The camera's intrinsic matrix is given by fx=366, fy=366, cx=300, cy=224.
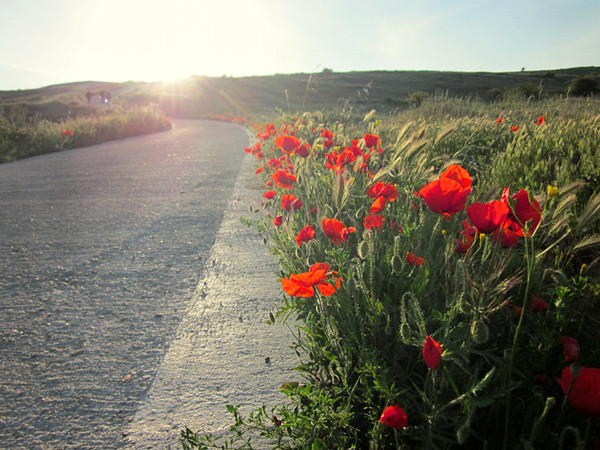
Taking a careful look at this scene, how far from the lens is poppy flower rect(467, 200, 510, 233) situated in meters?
1.04

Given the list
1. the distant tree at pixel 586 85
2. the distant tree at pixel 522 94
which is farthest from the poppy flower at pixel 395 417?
the distant tree at pixel 586 85

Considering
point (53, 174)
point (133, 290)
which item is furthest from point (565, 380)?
point (53, 174)

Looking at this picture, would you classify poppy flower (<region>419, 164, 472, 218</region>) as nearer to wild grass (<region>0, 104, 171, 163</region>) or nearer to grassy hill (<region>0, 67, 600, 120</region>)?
wild grass (<region>0, 104, 171, 163</region>)

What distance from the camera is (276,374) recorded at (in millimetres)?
1564

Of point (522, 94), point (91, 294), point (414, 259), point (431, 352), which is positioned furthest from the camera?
point (522, 94)

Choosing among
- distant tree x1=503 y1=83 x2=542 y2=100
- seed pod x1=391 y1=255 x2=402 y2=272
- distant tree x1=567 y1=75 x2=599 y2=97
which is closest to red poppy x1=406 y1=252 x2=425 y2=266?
seed pod x1=391 y1=255 x2=402 y2=272

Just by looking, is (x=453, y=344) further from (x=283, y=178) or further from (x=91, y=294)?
(x=91, y=294)

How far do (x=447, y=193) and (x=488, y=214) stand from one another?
0.15 meters

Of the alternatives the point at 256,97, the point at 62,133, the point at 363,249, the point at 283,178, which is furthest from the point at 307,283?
the point at 256,97

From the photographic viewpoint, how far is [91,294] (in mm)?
2225

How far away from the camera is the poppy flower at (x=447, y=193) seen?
1.16m

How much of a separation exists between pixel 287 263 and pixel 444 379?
1209 mm

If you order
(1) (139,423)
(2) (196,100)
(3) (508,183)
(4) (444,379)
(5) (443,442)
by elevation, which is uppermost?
(2) (196,100)

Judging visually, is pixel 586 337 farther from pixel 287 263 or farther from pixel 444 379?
pixel 287 263
